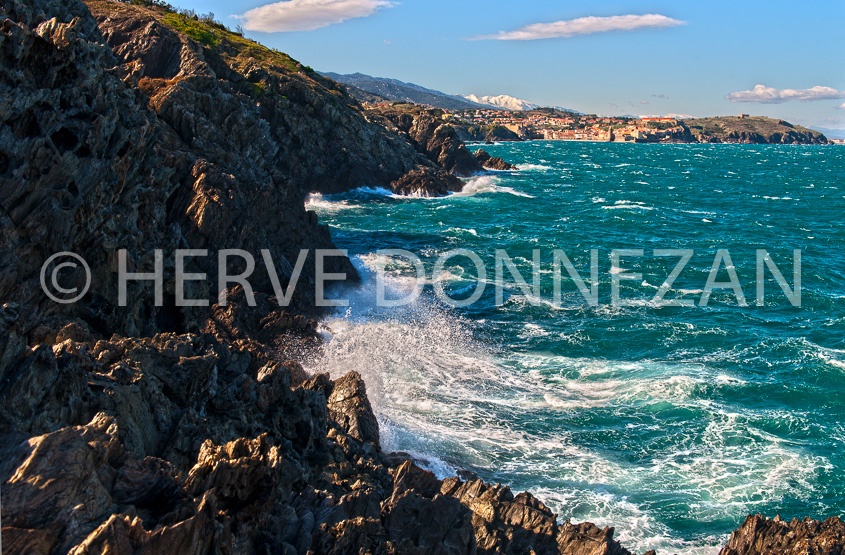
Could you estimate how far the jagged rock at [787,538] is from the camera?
16.4 metres

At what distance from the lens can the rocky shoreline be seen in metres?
10.7

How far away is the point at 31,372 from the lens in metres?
12.9

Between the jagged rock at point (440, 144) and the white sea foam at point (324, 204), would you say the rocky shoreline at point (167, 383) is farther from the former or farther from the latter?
the jagged rock at point (440, 144)

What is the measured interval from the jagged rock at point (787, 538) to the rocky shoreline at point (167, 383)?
5 centimetres

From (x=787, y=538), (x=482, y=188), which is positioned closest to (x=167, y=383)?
(x=787, y=538)

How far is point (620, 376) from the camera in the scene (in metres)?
32.0

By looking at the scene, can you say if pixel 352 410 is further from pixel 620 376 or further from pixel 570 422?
pixel 620 376

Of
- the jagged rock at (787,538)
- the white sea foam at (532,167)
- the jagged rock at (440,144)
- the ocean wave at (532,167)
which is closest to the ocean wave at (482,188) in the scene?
the jagged rock at (440,144)

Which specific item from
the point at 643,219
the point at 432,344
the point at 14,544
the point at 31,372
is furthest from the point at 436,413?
the point at 643,219

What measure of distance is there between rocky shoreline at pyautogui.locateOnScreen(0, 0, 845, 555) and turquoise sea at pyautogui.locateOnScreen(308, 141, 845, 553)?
368 cm

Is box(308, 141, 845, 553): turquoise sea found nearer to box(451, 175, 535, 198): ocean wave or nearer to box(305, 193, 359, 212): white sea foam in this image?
box(305, 193, 359, 212): white sea foam

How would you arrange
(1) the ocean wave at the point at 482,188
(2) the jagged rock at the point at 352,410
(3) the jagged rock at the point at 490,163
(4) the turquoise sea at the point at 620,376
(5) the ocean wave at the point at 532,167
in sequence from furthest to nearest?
(5) the ocean wave at the point at 532,167, (3) the jagged rock at the point at 490,163, (1) the ocean wave at the point at 482,188, (4) the turquoise sea at the point at 620,376, (2) the jagged rock at the point at 352,410

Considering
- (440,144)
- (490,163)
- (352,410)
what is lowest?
(352,410)

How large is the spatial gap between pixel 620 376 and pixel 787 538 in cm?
1524
